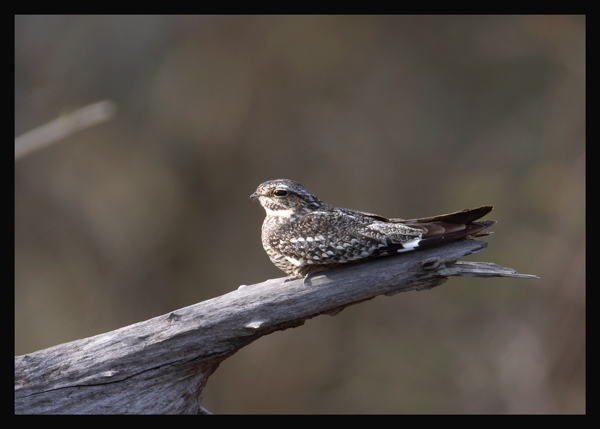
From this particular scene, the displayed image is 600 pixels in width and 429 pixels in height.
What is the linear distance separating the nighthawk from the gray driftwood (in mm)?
109

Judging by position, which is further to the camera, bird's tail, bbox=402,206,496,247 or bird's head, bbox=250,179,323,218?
bird's head, bbox=250,179,323,218

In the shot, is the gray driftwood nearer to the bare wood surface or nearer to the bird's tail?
the bird's tail

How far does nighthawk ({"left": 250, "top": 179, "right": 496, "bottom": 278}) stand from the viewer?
105 inches

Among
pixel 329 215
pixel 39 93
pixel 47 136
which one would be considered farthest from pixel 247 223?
pixel 47 136

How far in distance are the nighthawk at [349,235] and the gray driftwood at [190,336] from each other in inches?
4.3

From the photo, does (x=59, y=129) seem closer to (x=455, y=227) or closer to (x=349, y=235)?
(x=349, y=235)

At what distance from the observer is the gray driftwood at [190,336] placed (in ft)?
8.95

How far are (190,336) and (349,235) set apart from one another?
110 cm

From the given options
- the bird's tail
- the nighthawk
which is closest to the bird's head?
the nighthawk

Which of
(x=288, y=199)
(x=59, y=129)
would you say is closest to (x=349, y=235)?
(x=288, y=199)

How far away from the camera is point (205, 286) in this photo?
6914mm

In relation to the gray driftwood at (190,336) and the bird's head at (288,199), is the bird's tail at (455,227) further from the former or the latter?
the bird's head at (288,199)

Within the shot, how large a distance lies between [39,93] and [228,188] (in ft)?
9.72

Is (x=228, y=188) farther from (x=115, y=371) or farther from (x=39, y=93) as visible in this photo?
(x=115, y=371)
